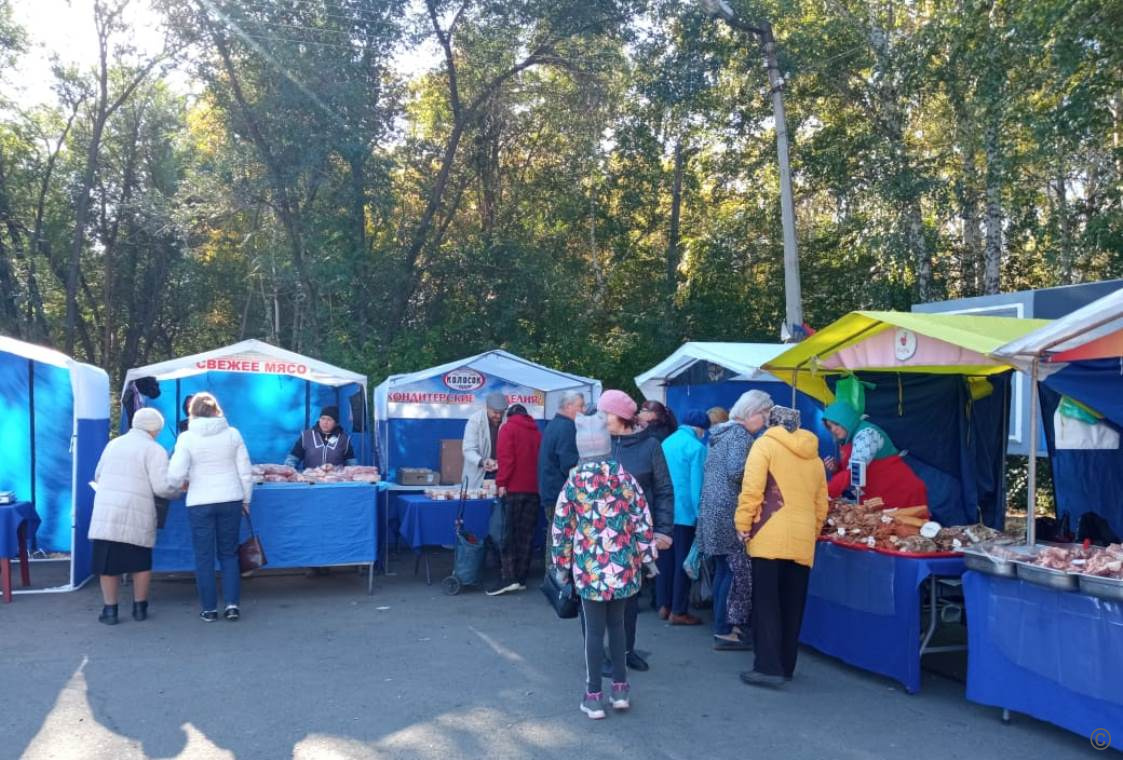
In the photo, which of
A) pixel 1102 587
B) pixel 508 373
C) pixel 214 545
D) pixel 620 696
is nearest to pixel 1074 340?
pixel 1102 587

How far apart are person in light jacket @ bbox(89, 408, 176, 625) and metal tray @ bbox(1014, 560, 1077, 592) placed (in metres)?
5.62

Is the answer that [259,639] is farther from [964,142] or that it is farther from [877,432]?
[964,142]

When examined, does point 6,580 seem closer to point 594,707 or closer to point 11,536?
point 11,536

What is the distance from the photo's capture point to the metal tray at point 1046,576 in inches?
172

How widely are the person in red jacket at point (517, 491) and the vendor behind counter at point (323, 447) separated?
214 centimetres

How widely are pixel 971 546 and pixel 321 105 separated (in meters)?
12.2

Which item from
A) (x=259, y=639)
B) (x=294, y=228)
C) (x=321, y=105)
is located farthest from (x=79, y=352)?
(x=259, y=639)

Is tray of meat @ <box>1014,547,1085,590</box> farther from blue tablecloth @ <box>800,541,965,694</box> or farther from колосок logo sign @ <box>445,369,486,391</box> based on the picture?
колосок logo sign @ <box>445,369,486,391</box>

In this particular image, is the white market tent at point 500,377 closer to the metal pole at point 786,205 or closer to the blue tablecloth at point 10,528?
the metal pole at point 786,205

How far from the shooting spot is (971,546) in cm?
521

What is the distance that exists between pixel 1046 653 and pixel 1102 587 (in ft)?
1.66

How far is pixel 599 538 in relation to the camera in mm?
4688

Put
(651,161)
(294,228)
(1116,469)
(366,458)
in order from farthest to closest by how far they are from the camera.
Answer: (651,161) < (294,228) < (366,458) < (1116,469)

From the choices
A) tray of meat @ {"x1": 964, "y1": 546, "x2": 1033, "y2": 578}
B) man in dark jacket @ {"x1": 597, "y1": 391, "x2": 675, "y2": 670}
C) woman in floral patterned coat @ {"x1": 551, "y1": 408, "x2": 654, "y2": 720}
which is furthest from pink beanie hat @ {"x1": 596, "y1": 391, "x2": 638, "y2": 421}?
tray of meat @ {"x1": 964, "y1": 546, "x2": 1033, "y2": 578}
